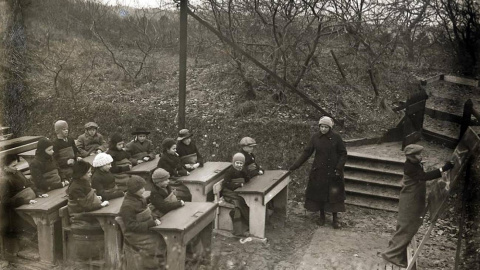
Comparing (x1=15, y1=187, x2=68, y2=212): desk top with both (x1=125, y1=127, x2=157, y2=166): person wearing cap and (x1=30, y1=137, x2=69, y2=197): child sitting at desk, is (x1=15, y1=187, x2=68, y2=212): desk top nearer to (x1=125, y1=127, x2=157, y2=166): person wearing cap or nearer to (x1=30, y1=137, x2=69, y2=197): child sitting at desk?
(x1=30, y1=137, x2=69, y2=197): child sitting at desk

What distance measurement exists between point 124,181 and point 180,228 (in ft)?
8.55

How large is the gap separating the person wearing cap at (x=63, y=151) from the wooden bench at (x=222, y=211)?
8.50 ft

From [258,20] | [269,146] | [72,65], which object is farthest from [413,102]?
[72,65]

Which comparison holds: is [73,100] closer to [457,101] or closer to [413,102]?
[413,102]

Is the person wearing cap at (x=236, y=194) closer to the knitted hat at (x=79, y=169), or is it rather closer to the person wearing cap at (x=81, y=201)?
the person wearing cap at (x=81, y=201)

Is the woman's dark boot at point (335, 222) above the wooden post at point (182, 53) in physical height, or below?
below

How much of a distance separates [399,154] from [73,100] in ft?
33.1

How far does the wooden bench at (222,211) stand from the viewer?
7367mm

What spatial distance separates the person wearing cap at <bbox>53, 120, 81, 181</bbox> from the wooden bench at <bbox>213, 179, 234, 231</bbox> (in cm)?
259

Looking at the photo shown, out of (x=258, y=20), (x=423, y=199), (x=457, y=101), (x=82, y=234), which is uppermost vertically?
(x=258, y=20)

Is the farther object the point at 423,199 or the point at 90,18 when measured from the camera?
the point at 90,18

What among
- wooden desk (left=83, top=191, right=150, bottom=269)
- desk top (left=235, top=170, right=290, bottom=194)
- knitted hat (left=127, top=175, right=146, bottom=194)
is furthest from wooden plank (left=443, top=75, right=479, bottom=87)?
wooden desk (left=83, top=191, right=150, bottom=269)

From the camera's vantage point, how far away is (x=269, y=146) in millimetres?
10922

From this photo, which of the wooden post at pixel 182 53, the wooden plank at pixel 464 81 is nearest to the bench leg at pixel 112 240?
the wooden post at pixel 182 53
